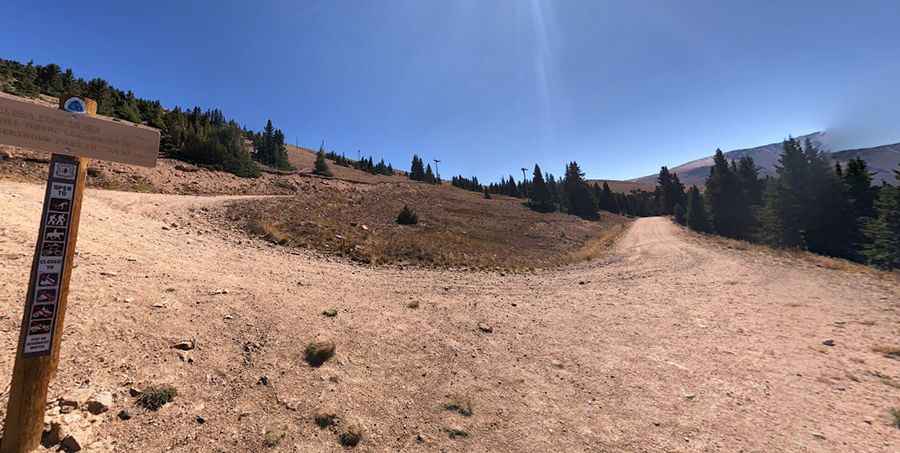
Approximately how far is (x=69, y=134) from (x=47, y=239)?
3.90 feet

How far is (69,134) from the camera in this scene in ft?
11.9

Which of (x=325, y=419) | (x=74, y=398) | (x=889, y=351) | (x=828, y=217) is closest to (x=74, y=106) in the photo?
(x=74, y=398)

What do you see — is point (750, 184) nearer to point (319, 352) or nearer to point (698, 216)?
point (698, 216)

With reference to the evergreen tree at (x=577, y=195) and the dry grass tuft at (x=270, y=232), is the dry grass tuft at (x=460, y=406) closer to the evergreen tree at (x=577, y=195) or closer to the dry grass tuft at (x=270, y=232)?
the dry grass tuft at (x=270, y=232)

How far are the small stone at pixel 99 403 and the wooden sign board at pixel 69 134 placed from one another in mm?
2991

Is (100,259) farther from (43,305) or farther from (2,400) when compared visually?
(43,305)

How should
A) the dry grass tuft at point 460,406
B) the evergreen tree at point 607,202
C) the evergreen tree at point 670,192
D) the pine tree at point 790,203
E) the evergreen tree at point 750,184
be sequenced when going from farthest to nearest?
1. the evergreen tree at point 607,202
2. the evergreen tree at point 670,192
3. the evergreen tree at point 750,184
4. the pine tree at point 790,203
5. the dry grass tuft at point 460,406

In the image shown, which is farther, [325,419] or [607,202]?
[607,202]

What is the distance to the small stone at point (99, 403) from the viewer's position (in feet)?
13.0

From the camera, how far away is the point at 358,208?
1118 inches

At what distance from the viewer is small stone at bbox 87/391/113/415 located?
3973 mm

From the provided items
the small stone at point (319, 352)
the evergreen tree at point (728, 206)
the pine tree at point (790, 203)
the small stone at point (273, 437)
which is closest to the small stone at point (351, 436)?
the small stone at point (273, 437)

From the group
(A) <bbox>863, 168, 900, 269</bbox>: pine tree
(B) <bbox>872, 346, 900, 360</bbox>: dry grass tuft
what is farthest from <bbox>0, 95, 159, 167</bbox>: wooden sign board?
(A) <bbox>863, 168, 900, 269</bbox>: pine tree

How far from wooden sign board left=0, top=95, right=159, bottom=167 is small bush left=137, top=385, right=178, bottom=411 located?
3079 mm
